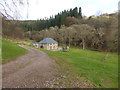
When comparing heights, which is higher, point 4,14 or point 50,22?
point 50,22

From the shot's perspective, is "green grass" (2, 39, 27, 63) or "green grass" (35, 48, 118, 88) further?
"green grass" (2, 39, 27, 63)

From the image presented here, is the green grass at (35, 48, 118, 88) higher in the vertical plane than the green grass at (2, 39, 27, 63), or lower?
lower

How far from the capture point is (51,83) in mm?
4230

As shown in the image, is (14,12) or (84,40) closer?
(14,12)

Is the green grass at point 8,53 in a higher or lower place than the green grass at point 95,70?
higher

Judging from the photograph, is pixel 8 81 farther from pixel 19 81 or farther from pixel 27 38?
pixel 27 38

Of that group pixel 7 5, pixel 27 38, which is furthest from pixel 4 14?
pixel 27 38

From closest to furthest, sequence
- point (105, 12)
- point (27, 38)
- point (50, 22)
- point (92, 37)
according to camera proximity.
→ point (92, 37), point (105, 12), point (27, 38), point (50, 22)

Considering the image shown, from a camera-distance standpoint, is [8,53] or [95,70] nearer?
[95,70]

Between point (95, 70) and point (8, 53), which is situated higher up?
point (8, 53)

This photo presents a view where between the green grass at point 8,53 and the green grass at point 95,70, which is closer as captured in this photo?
the green grass at point 95,70

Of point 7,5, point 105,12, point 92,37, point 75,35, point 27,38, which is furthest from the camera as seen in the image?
point 27,38

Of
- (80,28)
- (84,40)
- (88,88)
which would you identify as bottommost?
(88,88)

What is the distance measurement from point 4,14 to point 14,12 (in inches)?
23.6
